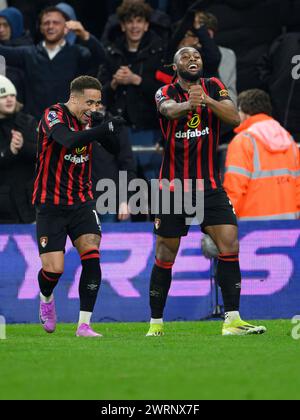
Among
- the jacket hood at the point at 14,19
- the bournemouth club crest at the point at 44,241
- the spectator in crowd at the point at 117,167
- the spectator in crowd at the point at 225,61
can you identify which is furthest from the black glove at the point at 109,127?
the jacket hood at the point at 14,19

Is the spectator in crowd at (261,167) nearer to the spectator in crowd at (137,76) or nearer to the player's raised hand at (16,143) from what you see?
the spectator in crowd at (137,76)

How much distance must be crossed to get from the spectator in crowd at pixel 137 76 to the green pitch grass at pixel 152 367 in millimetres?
4146

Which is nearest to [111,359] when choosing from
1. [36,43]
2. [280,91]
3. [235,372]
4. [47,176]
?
[235,372]

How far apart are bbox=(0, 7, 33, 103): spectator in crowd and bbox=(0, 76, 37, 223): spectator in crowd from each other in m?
0.90

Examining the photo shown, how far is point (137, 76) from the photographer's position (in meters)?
13.4

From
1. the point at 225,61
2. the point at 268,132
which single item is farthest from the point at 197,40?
the point at 268,132

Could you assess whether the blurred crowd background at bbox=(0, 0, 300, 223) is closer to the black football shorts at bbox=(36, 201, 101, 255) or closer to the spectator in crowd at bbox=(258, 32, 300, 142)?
the spectator in crowd at bbox=(258, 32, 300, 142)

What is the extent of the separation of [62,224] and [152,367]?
115 inches

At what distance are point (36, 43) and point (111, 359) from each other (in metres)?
7.83

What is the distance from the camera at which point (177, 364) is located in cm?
744

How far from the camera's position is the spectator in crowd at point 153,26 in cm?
1395

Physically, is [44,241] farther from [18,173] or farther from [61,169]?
[18,173]
